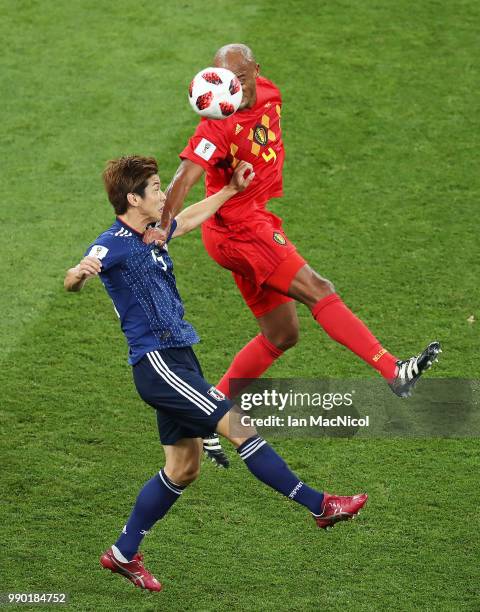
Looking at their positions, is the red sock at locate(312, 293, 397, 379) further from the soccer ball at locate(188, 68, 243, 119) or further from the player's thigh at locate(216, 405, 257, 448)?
the soccer ball at locate(188, 68, 243, 119)

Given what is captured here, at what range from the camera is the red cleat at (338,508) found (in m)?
6.32

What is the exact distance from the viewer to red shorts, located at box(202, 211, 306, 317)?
710cm

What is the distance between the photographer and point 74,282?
5.86 meters

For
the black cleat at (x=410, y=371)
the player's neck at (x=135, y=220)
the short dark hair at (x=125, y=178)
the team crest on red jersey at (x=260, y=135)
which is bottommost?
the black cleat at (x=410, y=371)

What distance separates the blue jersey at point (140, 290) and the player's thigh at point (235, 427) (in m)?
0.42

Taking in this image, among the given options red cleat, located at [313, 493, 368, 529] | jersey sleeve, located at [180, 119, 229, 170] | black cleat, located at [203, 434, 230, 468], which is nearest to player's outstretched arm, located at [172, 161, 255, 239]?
jersey sleeve, located at [180, 119, 229, 170]

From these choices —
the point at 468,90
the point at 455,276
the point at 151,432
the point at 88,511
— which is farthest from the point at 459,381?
the point at 468,90

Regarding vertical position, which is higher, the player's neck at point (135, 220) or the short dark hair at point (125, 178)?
the short dark hair at point (125, 178)

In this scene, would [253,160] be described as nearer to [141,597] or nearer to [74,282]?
[74,282]

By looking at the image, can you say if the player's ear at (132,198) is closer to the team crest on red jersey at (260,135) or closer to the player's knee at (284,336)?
the team crest on red jersey at (260,135)

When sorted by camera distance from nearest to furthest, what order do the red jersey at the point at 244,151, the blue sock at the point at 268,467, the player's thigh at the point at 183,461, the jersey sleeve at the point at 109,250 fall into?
the jersey sleeve at the point at 109,250
the blue sock at the point at 268,467
the player's thigh at the point at 183,461
the red jersey at the point at 244,151

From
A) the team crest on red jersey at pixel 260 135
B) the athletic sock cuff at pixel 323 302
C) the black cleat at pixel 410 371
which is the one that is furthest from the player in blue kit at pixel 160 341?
the team crest on red jersey at pixel 260 135

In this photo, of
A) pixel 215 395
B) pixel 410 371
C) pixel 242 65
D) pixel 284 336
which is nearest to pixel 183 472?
pixel 215 395

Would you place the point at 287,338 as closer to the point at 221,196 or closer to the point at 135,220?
the point at 221,196
